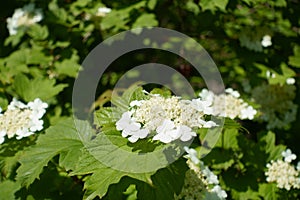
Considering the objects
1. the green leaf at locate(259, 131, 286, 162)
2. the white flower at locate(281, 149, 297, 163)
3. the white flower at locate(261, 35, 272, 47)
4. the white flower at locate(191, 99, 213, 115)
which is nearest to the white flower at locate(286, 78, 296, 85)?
the white flower at locate(261, 35, 272, 47)

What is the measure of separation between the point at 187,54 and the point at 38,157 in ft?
5.90

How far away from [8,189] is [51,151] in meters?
0.49

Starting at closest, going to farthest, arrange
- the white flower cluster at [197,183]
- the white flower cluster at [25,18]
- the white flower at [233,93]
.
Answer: the white flower cluster at [197,183], the white flower at [233,93], the white flower cluster at [25,18]

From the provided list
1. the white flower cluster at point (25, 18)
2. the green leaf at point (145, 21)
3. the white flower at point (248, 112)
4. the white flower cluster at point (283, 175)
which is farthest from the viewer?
the white flower cluster at point (25, 18)

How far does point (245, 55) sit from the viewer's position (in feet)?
10.5

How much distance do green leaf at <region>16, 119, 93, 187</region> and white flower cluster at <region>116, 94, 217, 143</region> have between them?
32cm

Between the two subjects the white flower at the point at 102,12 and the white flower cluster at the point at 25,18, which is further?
the white flower cluster at the point at 25,18

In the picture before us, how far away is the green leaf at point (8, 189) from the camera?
220 centimetres

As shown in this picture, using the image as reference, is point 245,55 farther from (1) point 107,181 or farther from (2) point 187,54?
(1) point 107,181

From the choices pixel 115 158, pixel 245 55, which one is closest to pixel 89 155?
pixel 115 158

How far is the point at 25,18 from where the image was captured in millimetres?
3303

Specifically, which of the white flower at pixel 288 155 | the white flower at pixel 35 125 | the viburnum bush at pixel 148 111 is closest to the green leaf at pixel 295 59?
the viburnum bush at pixel 148 111

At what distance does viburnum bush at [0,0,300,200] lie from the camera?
162 cm

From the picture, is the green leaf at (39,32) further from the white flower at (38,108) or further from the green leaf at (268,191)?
the green leaf at (268,191)
